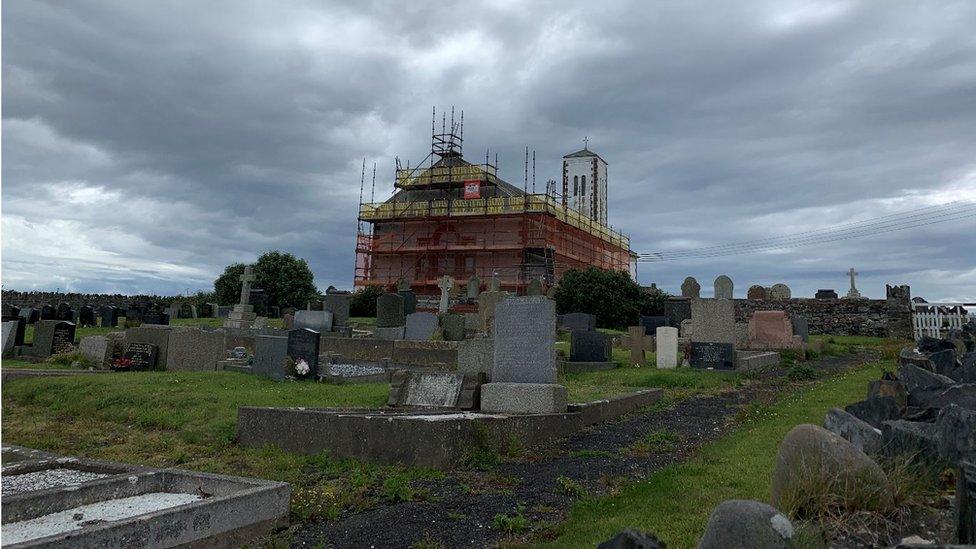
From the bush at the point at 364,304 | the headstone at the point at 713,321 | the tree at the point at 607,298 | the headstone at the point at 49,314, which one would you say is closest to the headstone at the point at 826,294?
the tree at the point at 607,298

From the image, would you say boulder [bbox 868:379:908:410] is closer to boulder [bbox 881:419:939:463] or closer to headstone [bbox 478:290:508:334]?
boulder [bbox 881:419:939:463]

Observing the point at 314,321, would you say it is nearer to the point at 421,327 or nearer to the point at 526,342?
the point at 421,327

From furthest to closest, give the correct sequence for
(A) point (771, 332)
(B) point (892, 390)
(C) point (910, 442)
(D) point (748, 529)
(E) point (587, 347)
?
1. (A) point (771, 332)
2. (E) point (587, 347)
3. (B) point (892, 390)
4. (C) point (910, 442)
5. (D) point (748, 529)

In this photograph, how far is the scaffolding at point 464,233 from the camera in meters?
46.2

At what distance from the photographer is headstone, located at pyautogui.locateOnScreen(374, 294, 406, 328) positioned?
21469mm

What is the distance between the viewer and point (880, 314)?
3209 centimetres

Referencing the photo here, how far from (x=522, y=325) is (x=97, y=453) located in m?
5.45

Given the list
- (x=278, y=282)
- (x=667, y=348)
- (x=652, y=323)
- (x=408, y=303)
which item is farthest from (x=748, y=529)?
(x=278, y=282)

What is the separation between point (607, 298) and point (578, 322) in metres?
9.18

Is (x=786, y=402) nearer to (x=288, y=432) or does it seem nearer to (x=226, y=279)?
(x=288, y=432)

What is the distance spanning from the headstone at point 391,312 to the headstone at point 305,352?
862 cm

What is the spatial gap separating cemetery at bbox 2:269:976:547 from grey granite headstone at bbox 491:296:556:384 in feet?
0.08

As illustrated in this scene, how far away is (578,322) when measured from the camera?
25.3 meters

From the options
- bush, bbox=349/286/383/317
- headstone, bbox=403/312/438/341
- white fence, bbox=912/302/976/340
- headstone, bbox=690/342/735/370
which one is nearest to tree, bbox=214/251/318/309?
bush, bbox=349/286/383/317
